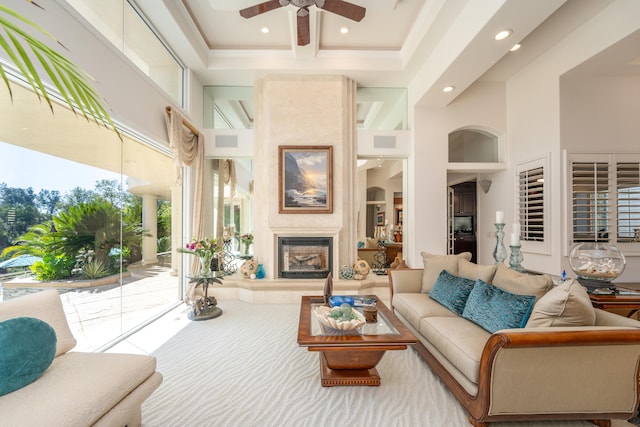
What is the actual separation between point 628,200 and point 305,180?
4669mm

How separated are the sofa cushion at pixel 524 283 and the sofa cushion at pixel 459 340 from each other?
44cm

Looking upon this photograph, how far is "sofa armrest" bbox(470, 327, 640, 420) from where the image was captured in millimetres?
Answer: 1747

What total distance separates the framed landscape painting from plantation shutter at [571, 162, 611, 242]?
11.6 ft

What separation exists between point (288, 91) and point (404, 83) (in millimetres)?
2142

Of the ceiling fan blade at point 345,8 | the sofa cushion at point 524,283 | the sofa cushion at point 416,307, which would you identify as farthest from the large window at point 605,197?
the ceiling fan blade at point 345,8

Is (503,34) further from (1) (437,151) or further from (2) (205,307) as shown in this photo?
(2) (205,307)

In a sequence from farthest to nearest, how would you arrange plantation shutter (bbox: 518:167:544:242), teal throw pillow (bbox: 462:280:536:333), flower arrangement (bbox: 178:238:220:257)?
plantation shutter (bbox: 518:167:544:242), flower arrangement (bbox: 178:238:220:257), teal throw pillow (bbox: 462:280:536:333)

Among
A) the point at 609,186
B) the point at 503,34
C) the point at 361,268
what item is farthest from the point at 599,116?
the point at 361,268

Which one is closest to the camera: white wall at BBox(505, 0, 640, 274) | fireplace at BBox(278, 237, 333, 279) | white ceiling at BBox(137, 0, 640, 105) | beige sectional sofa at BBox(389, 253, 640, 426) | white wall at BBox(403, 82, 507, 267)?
beige sectional sofa at BBox(389, 253, 640, 426)

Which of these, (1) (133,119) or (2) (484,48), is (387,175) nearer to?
(2) (484,48)

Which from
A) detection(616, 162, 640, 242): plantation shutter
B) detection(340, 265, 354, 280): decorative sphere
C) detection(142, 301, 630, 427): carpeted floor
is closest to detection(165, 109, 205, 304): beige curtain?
detection(142, 301, 630, 427): carpeted floor

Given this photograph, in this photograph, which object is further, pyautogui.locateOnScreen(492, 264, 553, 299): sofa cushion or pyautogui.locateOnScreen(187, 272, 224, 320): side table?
pyautogui.locateOnScreen(187, 272, 224, 320): side table

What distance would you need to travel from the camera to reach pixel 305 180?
495 centimetres

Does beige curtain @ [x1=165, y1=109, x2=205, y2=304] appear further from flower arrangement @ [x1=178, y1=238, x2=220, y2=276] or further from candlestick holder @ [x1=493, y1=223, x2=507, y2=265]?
candlestick holder @ [x1=493, y1=223, x2=507, y2=265]
